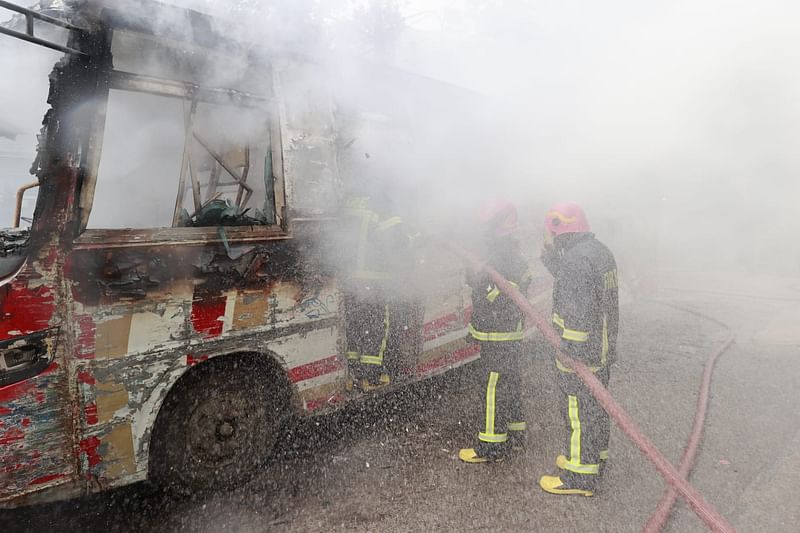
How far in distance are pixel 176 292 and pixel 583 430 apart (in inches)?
99.8

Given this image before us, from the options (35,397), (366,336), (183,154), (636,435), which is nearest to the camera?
(35,397)

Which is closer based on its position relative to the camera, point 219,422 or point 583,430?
point 219,422

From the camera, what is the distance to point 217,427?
2924 millimetres

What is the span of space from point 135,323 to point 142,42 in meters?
1.53

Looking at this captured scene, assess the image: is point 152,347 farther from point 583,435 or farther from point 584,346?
point 583,435

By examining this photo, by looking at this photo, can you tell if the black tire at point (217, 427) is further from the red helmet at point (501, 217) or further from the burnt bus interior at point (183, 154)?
the red helmet at point (501, 217)

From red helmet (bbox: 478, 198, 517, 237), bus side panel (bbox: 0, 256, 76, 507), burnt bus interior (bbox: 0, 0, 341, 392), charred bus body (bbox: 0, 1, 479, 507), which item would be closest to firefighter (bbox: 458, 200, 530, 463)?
red helmet (bbox: 478, 198, 517, 237)

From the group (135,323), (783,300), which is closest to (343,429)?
(135,323)

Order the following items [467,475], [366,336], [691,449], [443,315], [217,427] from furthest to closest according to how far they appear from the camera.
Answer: [443,315], [366,336], [691,449], [467,475], [217,427]

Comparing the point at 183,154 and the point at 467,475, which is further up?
the point at 183,154

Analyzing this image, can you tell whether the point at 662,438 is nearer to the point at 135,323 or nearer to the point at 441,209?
the point at 441,209

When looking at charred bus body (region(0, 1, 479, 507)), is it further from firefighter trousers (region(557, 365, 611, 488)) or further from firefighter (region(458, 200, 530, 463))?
firefighter trousers (region(557, 365, 611, 488))

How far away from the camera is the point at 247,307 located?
291 cm

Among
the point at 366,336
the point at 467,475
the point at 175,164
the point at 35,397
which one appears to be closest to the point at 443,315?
the point at 366,336
